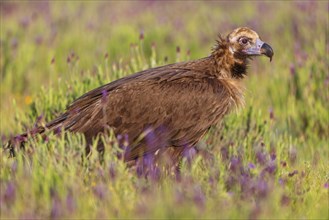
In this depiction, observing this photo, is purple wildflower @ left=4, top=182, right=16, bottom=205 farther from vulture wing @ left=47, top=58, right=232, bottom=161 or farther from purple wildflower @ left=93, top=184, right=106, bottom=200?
vulture wing @ left=47, top=58, right=232, bottom=161

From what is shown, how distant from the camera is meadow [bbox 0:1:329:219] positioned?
379 centimetres

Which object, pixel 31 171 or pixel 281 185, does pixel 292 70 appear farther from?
pixel 31 171

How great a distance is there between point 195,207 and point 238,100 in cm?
199

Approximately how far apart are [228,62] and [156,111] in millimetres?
828

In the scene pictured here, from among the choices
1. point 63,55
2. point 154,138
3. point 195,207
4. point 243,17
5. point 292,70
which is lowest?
point 195,207

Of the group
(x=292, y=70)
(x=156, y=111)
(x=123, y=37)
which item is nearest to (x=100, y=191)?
(x=156, y=111)

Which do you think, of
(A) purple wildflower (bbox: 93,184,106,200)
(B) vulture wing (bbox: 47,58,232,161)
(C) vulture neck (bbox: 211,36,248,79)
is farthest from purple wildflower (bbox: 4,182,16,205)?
(C) vulture neck (bbox: 211,36,248,79)

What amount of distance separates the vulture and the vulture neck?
0.62 ft

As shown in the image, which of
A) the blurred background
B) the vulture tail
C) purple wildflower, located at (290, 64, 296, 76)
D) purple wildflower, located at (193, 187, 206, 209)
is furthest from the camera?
the blurred background

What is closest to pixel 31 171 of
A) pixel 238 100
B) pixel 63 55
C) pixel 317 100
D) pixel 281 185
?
pixel 281 185

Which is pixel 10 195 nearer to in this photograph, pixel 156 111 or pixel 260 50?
pixel 156 111

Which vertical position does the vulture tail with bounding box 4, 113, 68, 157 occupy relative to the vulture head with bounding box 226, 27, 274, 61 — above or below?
below

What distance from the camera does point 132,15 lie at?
1471cm

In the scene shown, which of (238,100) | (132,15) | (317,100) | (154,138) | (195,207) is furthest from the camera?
(132,15)
